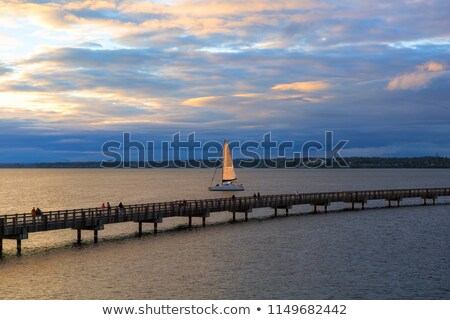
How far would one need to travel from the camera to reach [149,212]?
54.6 meters

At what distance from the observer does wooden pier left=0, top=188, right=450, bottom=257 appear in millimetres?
42688

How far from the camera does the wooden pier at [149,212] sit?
140 ft

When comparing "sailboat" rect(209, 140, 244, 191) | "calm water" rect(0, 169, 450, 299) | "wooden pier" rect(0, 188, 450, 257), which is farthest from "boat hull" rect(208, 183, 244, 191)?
"calm water" rect(0, 169, 450, 299)

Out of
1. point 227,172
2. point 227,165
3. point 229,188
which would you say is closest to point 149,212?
point 227,165

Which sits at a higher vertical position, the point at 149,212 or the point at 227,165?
the point at 227,165

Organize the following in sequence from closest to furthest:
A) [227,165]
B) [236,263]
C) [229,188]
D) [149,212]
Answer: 1. [236,263]
2. [149,212]
3. [227,165]
4. [229,188]

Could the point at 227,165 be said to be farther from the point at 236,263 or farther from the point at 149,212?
the point at 236,263

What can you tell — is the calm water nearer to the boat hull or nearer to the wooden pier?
the wooden pier

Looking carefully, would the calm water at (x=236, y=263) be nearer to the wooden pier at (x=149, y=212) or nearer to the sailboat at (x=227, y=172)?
the wooden pier at (x=149, y=212)

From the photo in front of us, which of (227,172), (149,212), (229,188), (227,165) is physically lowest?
(229,188)

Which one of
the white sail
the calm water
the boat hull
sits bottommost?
the calm water

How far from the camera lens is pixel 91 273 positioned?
36.8 meters
